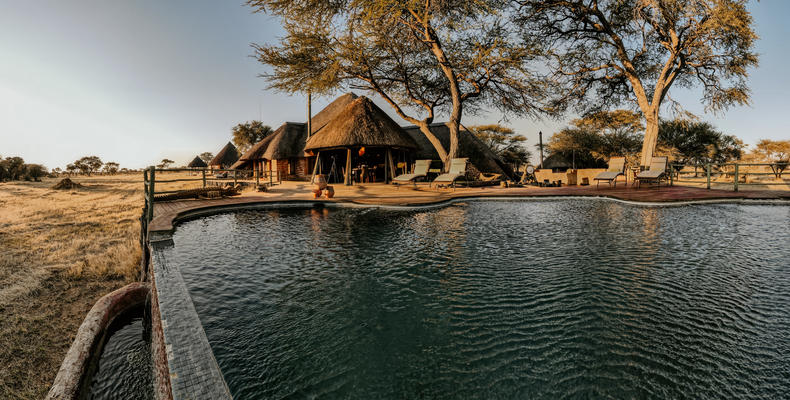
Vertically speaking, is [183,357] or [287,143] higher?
[287,143]

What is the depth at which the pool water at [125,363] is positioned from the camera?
2.38 metres

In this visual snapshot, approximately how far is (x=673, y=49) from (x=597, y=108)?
4685mm

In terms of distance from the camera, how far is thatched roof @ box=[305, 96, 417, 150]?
15.6 m

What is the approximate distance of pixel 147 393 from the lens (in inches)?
90.8

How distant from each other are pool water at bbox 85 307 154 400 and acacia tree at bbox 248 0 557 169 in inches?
483

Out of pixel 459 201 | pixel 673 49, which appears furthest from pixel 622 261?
pixel 673 49

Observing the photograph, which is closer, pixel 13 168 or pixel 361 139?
pixel 361 139

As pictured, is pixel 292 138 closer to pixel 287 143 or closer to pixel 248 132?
pixel 287 143

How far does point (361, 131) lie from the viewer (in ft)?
52.2

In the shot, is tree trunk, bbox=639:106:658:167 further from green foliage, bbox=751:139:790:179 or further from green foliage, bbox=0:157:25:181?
green foliage, bbox=0:157:25:181

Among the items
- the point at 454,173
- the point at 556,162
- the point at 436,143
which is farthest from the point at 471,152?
the point at 556,162

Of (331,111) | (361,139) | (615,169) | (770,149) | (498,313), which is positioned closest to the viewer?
(498,313)

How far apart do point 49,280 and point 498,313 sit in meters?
5.99

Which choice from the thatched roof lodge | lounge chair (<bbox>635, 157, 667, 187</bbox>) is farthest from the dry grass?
lounge chair (<bbox>635, 157, 667, 187</bbox>)
